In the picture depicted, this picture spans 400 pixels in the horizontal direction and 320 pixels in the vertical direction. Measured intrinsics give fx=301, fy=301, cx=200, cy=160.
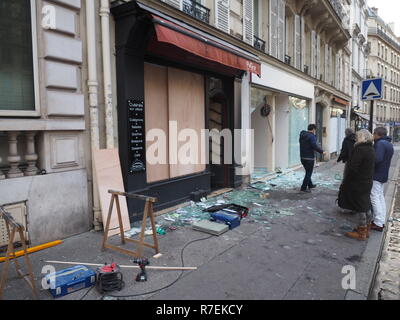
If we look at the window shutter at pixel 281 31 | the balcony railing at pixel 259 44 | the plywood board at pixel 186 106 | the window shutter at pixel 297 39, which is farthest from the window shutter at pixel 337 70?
the plywood board at pixel 186 106

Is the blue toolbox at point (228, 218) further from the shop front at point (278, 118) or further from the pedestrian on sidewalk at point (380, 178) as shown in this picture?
the shop front at point (278, 118)

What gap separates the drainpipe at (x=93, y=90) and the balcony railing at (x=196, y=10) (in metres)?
2.57

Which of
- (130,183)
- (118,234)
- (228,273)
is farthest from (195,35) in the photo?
(228,273)

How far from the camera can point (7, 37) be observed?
3.93 m

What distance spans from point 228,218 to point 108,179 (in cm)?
208

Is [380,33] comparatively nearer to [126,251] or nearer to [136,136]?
[136,136]

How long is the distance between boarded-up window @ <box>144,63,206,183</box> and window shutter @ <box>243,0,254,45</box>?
2591mm

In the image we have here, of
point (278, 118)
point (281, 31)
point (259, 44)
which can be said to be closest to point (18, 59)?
point (259, 44)

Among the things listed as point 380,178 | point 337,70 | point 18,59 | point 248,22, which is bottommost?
Answer: point 380,178

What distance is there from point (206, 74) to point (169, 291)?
5.40 m

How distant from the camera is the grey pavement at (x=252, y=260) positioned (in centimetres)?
307

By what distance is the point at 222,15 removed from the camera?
24.9ft

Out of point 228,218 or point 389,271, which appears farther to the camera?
point 228,218
